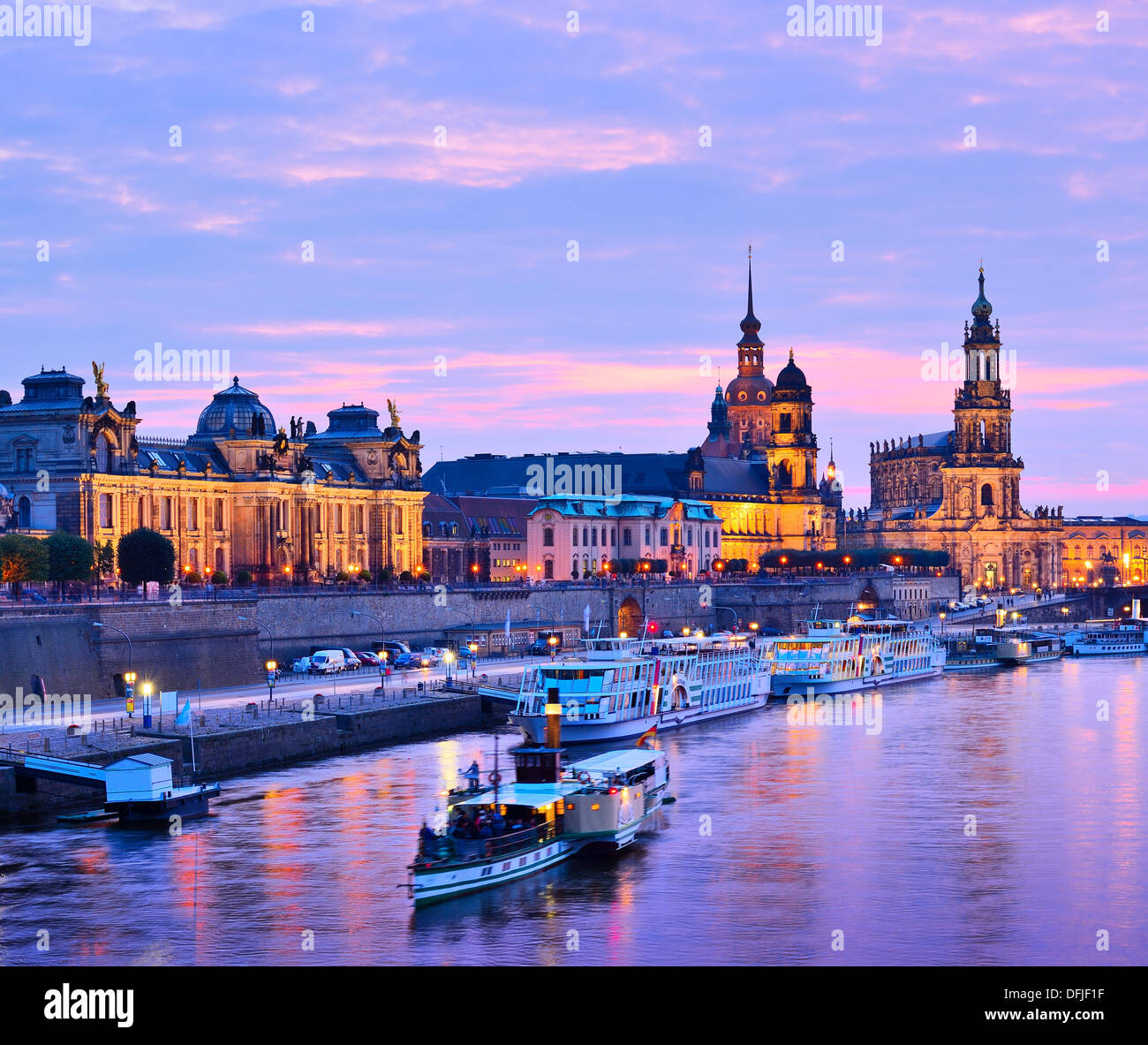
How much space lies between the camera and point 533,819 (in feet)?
157

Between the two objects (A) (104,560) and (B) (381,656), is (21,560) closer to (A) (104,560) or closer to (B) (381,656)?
(A) (104,560)

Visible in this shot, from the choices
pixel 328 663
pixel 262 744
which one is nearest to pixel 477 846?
pixel 262 744

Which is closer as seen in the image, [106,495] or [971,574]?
[106,495]

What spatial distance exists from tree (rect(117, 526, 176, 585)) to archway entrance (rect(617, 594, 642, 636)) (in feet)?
150

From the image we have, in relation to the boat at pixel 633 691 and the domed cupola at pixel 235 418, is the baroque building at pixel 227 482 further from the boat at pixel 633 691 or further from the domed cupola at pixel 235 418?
the boat at pixel 633 691

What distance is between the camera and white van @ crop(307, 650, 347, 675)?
293ft

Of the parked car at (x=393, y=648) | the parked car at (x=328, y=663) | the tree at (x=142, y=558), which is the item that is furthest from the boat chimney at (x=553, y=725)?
the tree at (x=142, y=558)

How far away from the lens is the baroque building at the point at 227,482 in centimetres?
10038

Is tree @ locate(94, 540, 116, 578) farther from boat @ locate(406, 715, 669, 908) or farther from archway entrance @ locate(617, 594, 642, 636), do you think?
boat @ locate(406, 715, 669, 908)
